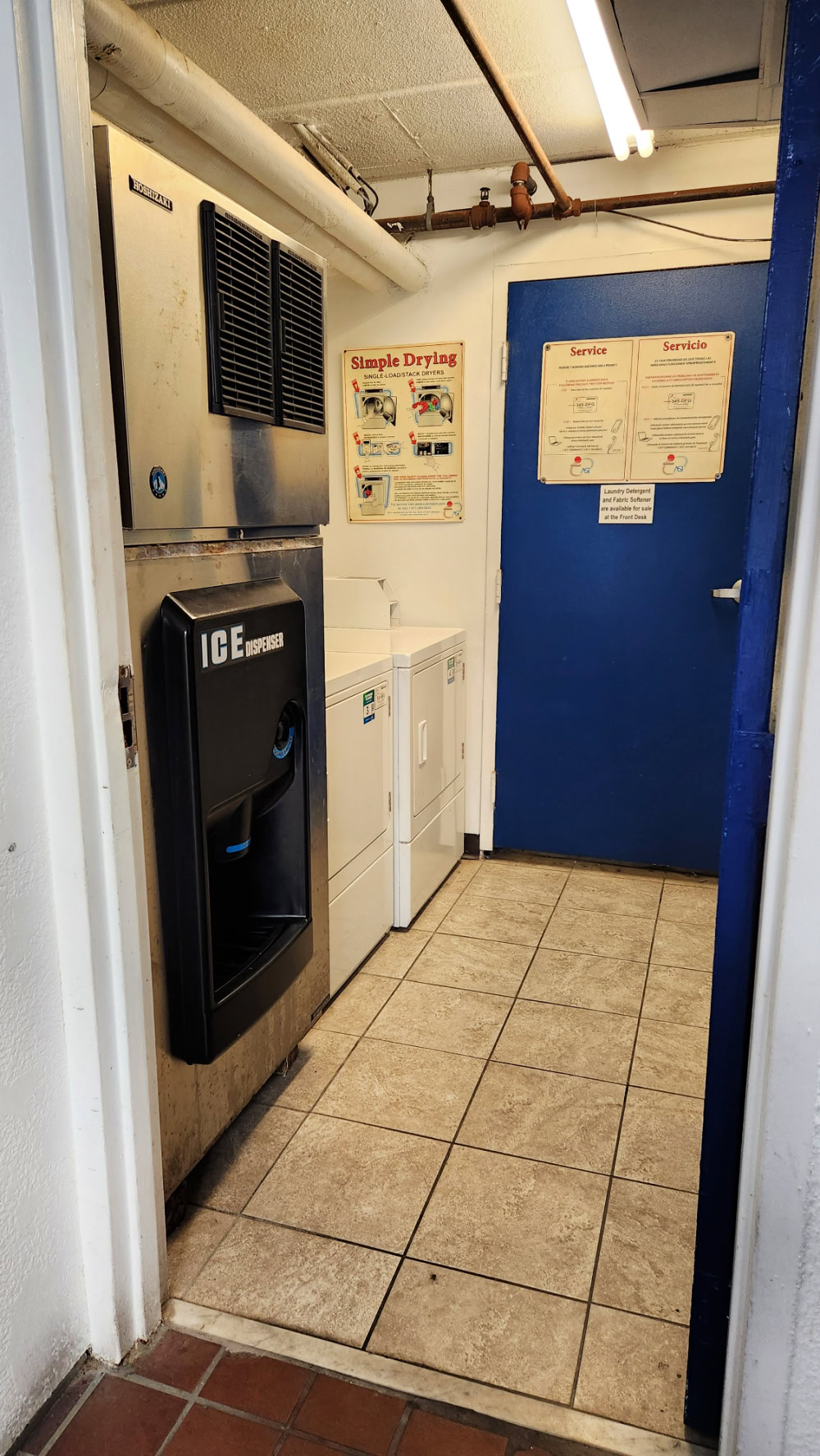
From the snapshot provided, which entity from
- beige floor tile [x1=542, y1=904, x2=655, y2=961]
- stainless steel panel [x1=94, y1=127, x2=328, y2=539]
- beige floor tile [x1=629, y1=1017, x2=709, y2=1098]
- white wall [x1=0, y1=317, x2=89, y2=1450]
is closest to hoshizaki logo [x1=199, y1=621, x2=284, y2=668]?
stainless steel panel [x1=94, y1=127, x2=328, y2=539]

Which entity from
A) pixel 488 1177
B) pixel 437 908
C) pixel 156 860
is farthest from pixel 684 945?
pixel 156 860

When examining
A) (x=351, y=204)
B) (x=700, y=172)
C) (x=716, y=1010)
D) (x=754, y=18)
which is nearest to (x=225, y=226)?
(x=754, y=18)

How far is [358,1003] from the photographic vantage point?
2.43 meters

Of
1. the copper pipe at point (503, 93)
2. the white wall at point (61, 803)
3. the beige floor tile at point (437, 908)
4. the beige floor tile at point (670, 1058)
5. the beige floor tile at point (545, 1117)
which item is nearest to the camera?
the white wall at point (61, 803)

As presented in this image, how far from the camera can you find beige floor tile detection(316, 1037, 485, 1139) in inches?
76.7

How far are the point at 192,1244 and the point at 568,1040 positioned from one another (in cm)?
106

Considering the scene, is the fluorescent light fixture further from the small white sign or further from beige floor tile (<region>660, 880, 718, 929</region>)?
beige floor tile (<region>660, 880, 718, 929</region>)

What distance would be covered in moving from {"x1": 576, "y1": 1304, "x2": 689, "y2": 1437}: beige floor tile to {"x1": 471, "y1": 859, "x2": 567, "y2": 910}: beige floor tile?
5.55 ft

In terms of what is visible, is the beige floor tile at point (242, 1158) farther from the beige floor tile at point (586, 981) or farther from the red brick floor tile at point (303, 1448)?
the beige floor tile at point (586, 981)

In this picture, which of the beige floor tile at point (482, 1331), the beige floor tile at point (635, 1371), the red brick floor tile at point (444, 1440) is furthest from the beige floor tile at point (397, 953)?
the red brick floor tile at point (444, 1440)

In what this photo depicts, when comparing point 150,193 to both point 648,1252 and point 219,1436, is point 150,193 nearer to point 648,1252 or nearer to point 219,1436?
point 219,1436

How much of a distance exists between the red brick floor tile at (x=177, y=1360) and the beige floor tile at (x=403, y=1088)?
0.61 m

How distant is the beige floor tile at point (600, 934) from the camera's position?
109 inches

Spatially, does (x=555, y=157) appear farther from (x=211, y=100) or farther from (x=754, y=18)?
(x=754, y=18)
